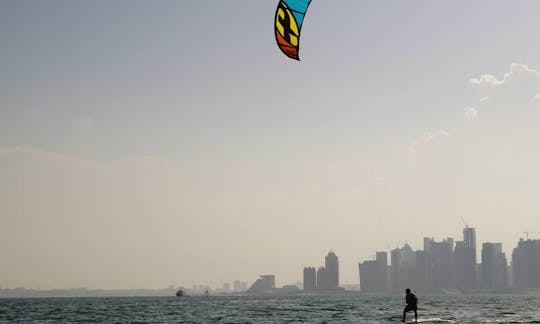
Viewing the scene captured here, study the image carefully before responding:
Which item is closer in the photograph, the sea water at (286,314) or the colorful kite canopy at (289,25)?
the colorful kite canopy at (289,25)

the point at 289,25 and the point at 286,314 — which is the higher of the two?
the point at 289,25

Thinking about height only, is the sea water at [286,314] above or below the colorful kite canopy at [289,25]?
below

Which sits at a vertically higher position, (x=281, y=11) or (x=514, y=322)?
(x=281, y=11)

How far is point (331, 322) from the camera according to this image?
39.5m

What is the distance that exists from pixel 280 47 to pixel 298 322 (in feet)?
96.5

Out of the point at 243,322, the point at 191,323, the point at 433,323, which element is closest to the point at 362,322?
the point at 433,323

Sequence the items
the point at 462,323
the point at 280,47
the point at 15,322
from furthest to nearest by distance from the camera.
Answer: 1. the point at 15,322
2. the point at 462,323
3. the point at 280,47

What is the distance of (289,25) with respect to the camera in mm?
13789

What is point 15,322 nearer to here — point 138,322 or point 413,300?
point 138,322

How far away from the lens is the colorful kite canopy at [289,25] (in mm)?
13477

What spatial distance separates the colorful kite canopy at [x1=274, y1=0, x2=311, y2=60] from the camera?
13477mm

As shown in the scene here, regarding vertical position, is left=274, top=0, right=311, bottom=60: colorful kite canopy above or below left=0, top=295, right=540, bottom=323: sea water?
above

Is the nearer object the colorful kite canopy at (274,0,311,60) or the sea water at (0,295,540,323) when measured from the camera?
the colorful kite canopy at (274,0,311,60)

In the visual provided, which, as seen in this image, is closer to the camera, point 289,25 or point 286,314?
point 289,25
